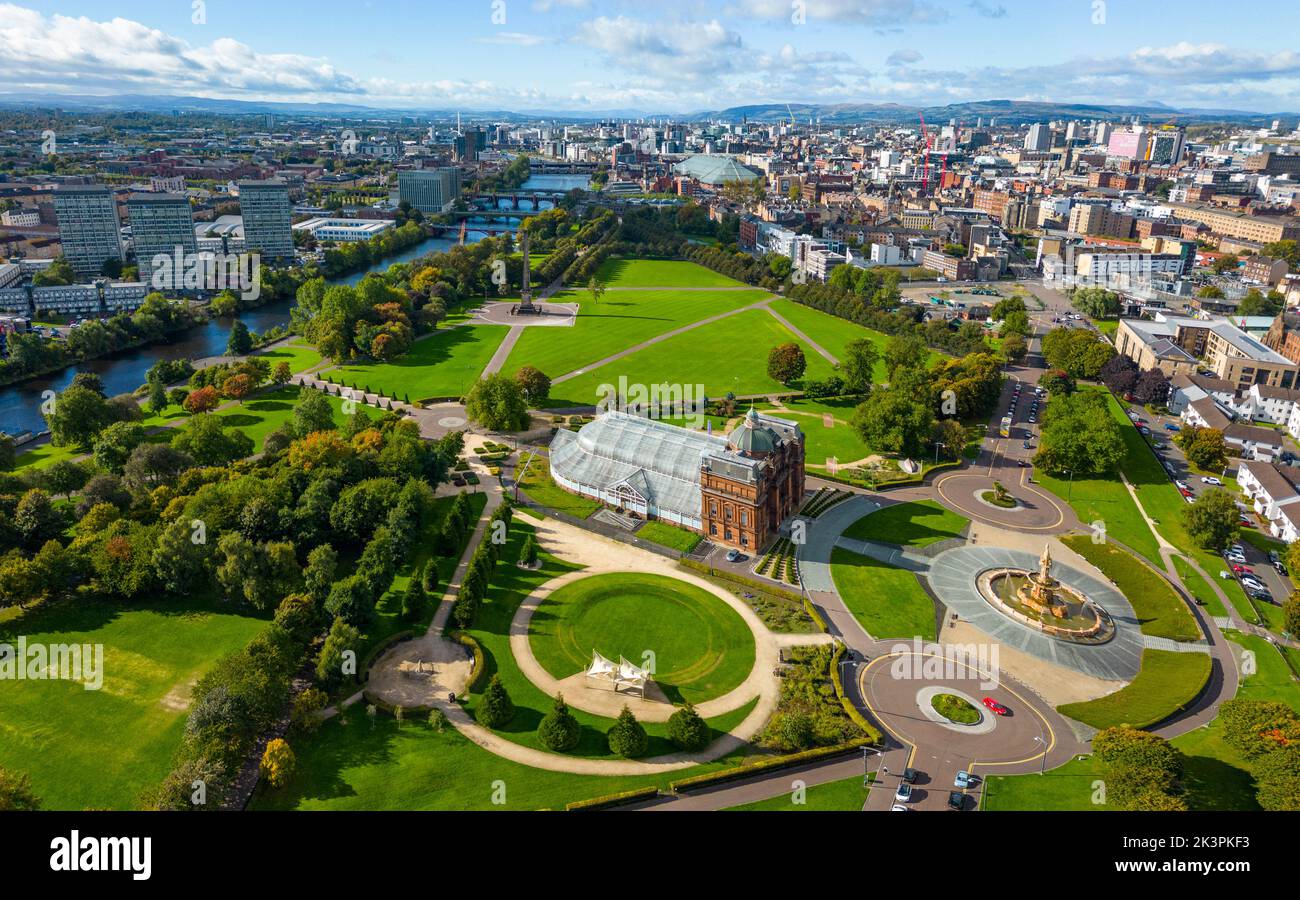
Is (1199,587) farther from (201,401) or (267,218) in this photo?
(267,218)

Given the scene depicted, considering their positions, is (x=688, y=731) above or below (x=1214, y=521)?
below

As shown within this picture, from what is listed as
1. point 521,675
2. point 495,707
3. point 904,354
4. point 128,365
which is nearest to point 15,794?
point 495,707

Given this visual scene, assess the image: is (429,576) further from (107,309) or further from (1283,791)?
(107,309)

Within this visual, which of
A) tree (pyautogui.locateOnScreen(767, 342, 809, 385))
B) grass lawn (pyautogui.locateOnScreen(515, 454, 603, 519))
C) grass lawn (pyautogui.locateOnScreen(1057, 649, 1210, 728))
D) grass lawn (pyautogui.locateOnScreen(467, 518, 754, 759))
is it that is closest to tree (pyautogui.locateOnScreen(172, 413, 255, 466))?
grass lawn (pyautogui.locateOnScreen(515, 454, 603, 519))

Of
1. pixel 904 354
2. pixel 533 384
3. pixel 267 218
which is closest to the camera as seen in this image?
pixel 533 384

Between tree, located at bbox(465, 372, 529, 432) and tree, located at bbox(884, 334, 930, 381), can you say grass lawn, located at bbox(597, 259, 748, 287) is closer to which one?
tree, located at bbox(884, 334, 930, 381)
